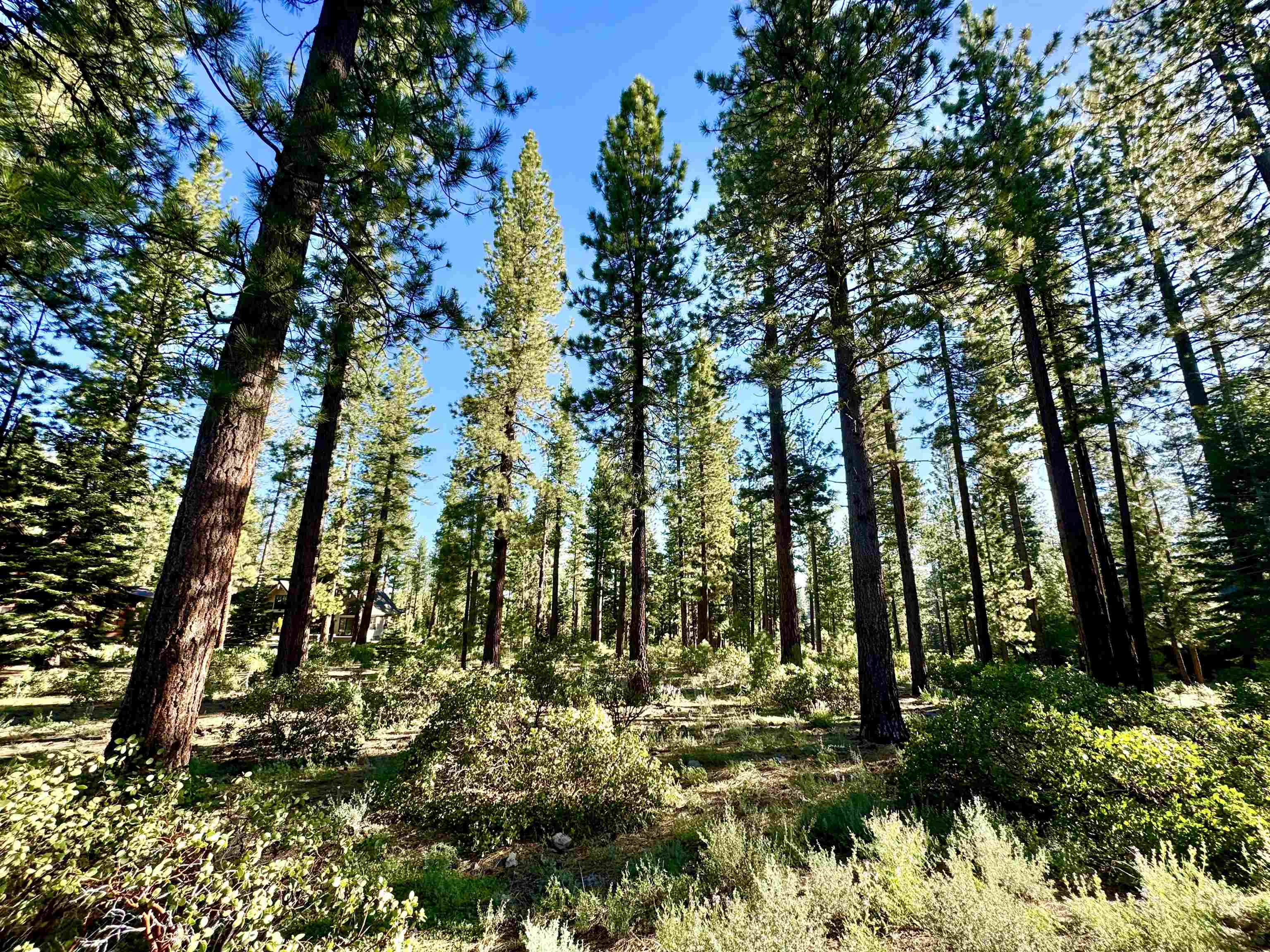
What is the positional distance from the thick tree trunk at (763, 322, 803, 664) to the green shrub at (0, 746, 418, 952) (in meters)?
11.8

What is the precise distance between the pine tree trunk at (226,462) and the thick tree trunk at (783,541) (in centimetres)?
1134

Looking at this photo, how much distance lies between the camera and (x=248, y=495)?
452 cm

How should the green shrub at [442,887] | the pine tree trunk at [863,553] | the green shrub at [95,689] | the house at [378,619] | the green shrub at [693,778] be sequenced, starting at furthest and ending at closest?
the house at [378,619] → the green shrub at [95,689] → the pine tree trunk at [863,553] → the green shrub at [693,778] → the green shrub at [442,887]

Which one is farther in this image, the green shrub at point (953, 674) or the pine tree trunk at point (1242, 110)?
the green shrub at point (953, 674)

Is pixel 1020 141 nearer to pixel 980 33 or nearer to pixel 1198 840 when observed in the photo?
pixel 980 33

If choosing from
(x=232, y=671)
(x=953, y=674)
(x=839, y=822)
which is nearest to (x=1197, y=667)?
(x=953, y=674)

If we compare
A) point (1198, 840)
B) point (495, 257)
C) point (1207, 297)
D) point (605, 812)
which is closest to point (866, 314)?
point (1198, 840)

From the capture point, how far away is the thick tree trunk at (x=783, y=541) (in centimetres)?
1360

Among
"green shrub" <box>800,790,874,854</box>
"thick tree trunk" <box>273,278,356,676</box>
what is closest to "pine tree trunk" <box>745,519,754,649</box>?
"thick tree trunk" <box>273,278,356,676</box>

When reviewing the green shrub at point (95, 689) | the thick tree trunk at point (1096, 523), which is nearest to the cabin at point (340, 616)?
the green shrub at point (95, 689)

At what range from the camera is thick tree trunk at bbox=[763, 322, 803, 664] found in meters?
13.6

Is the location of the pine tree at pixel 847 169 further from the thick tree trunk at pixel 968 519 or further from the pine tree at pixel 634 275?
the thick tree trunk at pixel 968 519

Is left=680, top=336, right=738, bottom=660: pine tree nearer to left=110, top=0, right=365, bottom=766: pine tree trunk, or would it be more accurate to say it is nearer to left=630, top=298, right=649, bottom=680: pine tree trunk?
left=630, top=298, right=649, bottom=680: pine tree trunk

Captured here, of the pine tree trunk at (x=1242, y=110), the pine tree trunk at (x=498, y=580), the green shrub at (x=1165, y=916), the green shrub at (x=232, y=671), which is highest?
the pine tree trunk at (x=1242, y=110)
